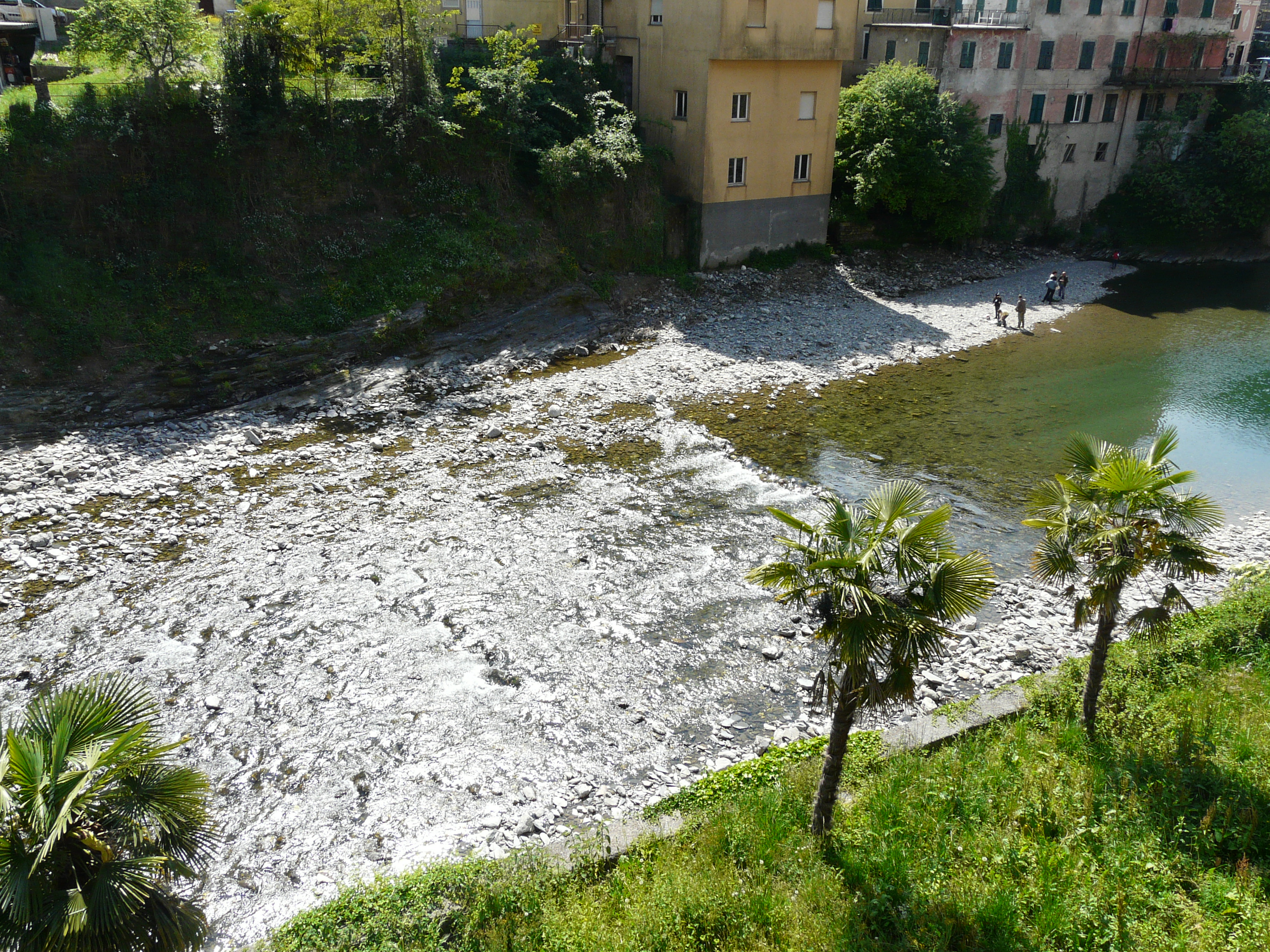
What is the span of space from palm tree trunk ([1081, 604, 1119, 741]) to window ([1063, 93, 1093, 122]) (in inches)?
1526

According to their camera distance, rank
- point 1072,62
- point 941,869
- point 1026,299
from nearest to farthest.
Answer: point 941,869 → point 1026,299 → point 1072,62

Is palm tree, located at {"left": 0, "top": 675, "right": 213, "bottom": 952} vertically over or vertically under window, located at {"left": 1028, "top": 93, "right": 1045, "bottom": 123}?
under

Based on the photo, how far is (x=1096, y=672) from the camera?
10.5 m

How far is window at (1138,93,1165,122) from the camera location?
41.9m

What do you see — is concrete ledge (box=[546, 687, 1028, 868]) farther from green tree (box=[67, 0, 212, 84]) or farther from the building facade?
the building facade

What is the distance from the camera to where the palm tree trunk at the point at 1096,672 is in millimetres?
10070

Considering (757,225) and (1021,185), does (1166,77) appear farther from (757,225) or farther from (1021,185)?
(757,225)

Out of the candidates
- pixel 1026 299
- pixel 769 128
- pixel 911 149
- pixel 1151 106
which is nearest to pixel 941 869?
pixel 769 128

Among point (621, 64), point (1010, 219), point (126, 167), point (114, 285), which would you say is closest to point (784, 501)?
point (114, 285)

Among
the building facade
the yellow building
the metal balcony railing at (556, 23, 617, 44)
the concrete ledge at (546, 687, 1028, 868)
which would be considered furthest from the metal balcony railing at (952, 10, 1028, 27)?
the concrete ledge at (546, 687, 1028, 868)

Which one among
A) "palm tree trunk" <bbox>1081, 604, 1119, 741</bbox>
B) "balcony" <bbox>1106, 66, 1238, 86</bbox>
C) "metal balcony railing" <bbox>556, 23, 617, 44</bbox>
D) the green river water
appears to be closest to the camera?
"palm tree trunk" <bbox>1081, 604, 1119, 741</bbox>

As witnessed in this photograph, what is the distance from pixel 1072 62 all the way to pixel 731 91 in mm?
20925

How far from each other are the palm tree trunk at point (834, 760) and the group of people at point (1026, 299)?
2500cm

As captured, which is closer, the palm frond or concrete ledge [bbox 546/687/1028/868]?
concrete ledge [bbox 546/687/1028/868]
